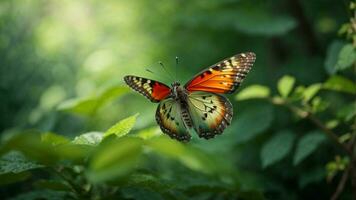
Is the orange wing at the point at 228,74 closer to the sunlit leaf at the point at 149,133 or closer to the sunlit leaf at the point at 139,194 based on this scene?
the sunlit leaf at the point at 149,133

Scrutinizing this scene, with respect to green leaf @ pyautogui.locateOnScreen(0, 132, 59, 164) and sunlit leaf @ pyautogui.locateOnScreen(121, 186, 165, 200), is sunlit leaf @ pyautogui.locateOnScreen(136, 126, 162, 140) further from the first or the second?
green leaf @ pyautogui.locateOnScreen(0, 132, 59, 164)

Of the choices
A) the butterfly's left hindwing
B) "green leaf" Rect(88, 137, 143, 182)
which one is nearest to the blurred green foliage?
the butterfly's left hindwing

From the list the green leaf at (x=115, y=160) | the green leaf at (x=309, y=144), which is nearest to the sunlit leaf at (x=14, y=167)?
the green leaf at (x=115, y=160)

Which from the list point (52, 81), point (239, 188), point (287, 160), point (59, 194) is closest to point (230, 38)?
point (287, 160)

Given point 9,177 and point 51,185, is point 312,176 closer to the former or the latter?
point 51,185

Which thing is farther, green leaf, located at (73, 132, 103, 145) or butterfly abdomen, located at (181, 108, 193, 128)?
butterfly abdomen, located at (181, 108, 193, 128)

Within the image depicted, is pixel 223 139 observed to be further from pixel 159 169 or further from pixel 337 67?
pixel 337 67
